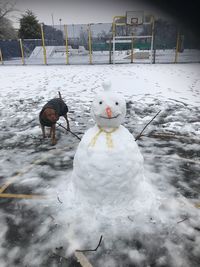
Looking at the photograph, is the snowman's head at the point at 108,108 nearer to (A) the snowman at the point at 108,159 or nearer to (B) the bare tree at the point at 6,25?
(A) the snowman at the point at 108,159

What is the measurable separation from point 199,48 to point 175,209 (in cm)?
273

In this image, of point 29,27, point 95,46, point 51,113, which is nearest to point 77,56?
point 95,46

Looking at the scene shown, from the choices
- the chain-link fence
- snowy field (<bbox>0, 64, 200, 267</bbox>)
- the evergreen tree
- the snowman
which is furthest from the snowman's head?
the evergreen tree

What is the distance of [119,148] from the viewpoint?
315 centimetres

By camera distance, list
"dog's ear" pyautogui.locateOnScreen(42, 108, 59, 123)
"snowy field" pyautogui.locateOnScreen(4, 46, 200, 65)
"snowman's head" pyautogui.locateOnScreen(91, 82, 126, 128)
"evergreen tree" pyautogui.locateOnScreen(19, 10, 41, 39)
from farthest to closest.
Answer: "evergreen tree" pyautogui.locateOnScreen(19, 10, 41, 39)
"snowy field" pyautogui.locateOnScreen(4, 46, 200, 65)
"dog's ear" pyautogui.locateOnScreen(42, 108, 59, 123)
"snowman's head" pyautogui.locateOnScreen(91, 82, 126, 128)

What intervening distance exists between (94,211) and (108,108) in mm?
1402

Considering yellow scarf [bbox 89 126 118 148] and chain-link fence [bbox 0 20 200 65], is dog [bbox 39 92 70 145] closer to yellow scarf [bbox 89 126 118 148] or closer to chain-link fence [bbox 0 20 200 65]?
yellow scarf [bbox 89 126 118 148]

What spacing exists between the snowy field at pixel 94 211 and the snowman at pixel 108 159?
27cm

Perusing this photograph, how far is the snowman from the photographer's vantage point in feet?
10.3

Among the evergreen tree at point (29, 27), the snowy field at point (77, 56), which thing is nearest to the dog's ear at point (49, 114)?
the snowy field at point (77, 56)

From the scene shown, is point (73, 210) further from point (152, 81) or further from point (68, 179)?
point (152, 81)

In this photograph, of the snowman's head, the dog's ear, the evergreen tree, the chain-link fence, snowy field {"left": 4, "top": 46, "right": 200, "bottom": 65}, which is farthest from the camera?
the evergreen tree

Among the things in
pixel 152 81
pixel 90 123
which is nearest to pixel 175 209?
pixel 90 123

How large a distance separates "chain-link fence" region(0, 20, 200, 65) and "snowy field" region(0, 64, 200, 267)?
37.3 ft
